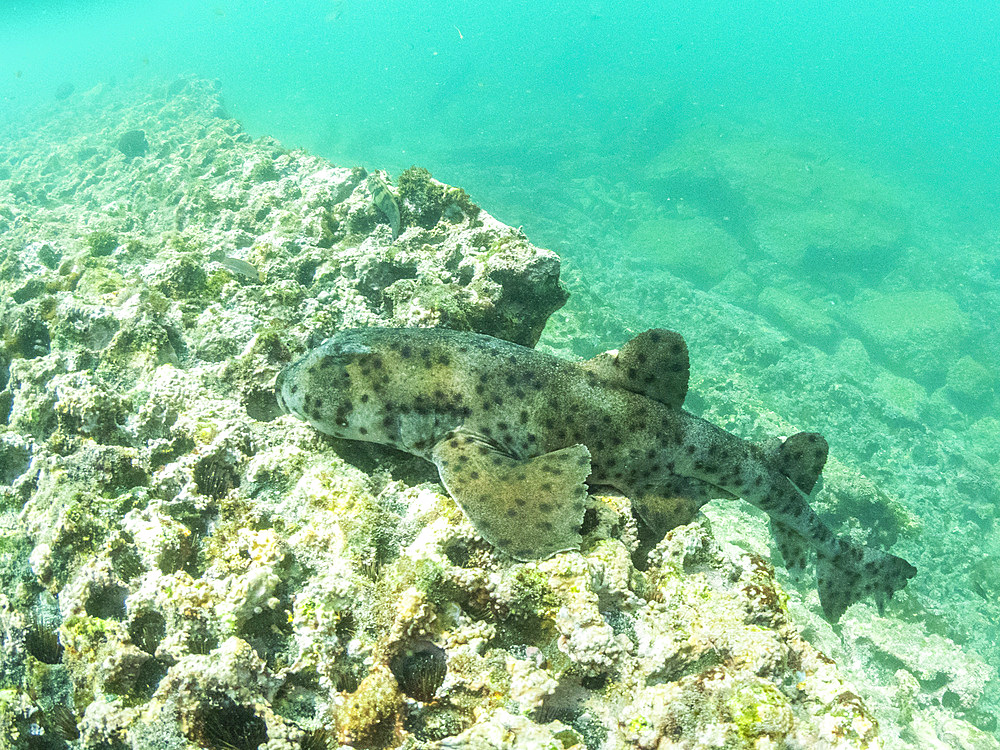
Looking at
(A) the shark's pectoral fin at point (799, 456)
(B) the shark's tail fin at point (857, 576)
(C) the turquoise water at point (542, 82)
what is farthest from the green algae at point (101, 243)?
(C) the turquoise water at point (542, 82)

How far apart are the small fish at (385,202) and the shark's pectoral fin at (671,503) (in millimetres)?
5613

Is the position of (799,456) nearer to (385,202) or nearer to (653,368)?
(653,368)

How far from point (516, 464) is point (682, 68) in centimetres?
11765

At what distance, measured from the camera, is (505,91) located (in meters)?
69.4

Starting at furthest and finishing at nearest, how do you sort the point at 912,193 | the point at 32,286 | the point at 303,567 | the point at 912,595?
the point at 912,193, the point at 912,595, the point at 32,286, the point at 303,567

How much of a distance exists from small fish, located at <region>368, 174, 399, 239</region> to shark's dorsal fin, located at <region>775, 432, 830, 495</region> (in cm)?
605

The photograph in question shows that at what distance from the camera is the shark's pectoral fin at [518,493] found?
10.5 ft

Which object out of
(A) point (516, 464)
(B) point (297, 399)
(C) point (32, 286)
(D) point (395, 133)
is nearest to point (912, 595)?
(A) point (516, 464)

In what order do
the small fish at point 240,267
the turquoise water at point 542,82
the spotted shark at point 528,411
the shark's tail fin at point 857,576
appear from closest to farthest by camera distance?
the spotted shark at point 528,411
the shark's tail fin at point 857,576
the small fish at point 240,267
the turquoise water at point 542,82

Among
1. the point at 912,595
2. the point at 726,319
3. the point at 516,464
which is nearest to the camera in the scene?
the point at 516,464

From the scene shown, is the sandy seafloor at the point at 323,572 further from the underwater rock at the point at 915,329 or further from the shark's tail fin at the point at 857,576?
the underwater rock at the point at 915,329

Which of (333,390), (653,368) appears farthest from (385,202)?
(653,368)

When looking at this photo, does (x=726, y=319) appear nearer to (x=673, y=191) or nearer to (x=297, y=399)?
(x=673, y=191)

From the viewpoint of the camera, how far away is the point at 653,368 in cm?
427
